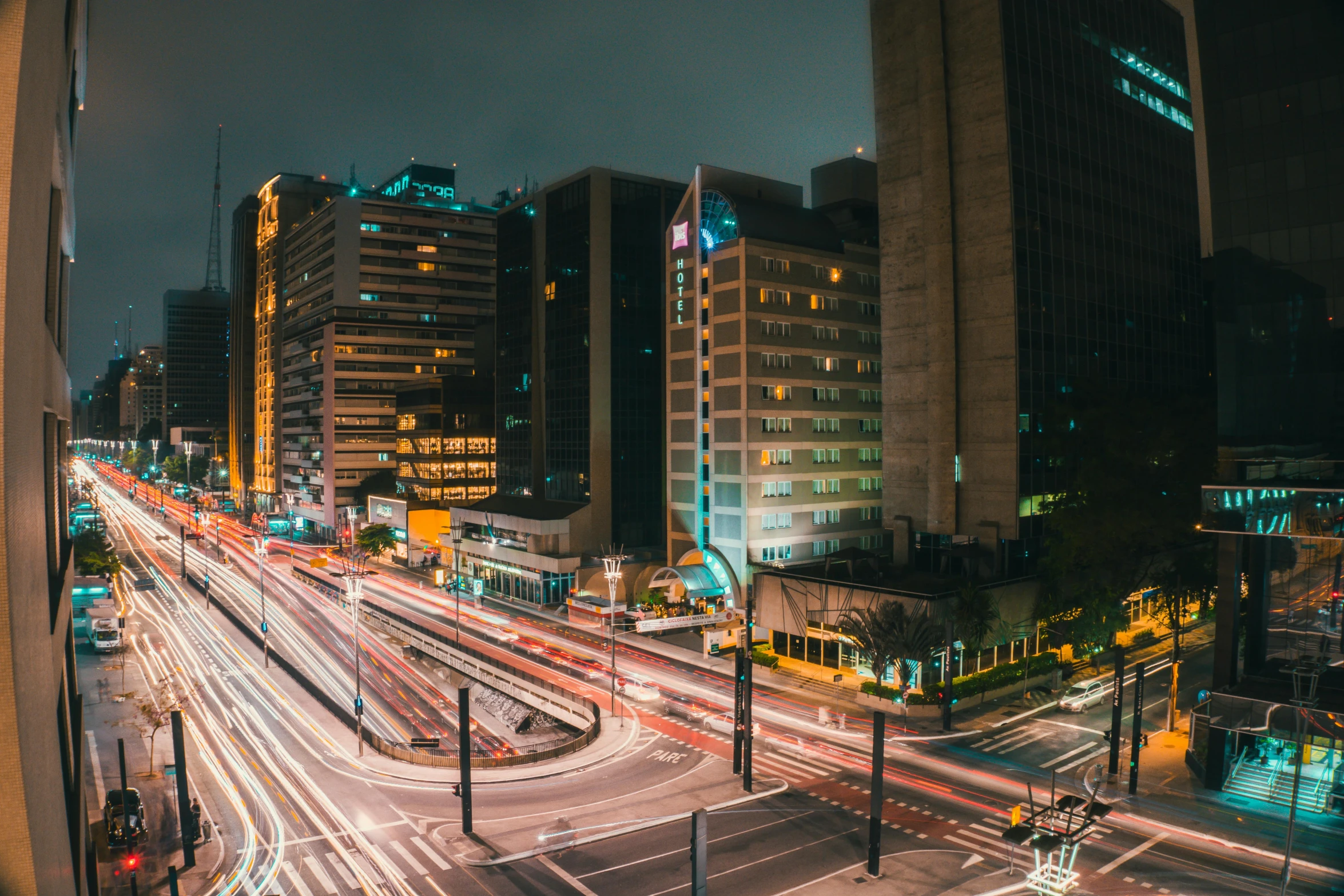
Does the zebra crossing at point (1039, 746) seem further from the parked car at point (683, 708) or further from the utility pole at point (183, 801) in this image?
the utility pole at point (183, 801)

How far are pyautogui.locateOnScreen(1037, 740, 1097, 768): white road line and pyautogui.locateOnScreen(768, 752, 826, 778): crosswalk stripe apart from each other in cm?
1125

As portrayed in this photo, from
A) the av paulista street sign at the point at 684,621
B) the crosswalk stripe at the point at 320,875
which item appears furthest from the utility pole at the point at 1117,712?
the crosswalk stripe at the point at 320,875

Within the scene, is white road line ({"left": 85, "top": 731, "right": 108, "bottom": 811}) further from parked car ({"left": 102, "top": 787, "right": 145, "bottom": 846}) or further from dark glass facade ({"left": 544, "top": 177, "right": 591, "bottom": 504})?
dark glass facade ({"left": 544, "top": 177, "right": 591, "bottom": 504})

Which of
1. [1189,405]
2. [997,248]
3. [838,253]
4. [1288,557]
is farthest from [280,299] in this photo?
[1288,557]

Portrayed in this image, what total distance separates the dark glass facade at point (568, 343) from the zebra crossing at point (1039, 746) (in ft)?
173

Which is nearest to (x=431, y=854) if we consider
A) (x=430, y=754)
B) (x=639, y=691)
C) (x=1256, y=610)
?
(x=430, y=754)

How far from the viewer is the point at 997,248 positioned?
6144 cm

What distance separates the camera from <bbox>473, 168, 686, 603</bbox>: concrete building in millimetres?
88688

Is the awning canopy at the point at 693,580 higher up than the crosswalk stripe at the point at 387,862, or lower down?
higher up

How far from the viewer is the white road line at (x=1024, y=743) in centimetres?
4316

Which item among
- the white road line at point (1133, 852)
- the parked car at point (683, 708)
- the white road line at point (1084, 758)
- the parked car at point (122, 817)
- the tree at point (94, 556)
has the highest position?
the tree at point (94, 556)

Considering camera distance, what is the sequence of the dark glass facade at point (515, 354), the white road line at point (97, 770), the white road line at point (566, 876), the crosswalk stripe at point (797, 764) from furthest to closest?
the dark glass facade at point (515, 354) → the white road line at point (97, 770) → the crosswalk stripe at point (797, 764) → the white road line at point (566, 876)

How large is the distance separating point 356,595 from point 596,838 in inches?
1056

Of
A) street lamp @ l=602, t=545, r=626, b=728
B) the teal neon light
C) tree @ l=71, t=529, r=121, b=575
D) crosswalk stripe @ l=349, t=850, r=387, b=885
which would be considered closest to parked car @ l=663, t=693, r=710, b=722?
street lamp @ l=602, t=545, r=626, b=728
